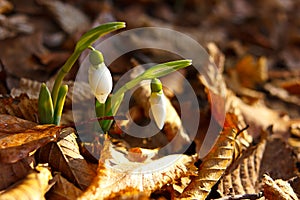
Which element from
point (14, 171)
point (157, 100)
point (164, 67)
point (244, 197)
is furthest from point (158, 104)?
point (14, 171)

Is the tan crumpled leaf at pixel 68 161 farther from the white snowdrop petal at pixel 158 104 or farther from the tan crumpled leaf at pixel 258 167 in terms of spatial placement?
the tan crumpled leaf at pixel 258 167

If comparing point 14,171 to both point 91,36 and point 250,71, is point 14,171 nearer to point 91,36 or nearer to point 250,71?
point 91,36

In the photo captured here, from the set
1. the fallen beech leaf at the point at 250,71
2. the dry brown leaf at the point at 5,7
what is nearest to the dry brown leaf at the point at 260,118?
the fallen beech leaf at the point at 250,71

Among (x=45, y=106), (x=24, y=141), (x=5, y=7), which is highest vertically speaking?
(x=5, y=7)

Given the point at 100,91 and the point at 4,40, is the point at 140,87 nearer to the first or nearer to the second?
the point at 100,91

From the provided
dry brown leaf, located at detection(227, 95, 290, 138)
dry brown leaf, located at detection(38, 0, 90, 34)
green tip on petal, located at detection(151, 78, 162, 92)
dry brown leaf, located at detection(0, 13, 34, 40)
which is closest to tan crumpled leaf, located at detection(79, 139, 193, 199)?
green tip on petal, located at detection(151, 78, 162, 92)

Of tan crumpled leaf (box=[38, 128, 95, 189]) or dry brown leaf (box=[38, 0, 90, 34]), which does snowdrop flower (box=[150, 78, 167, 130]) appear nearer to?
tan crumpled leaf (box=[38, 128, 95, 189])
